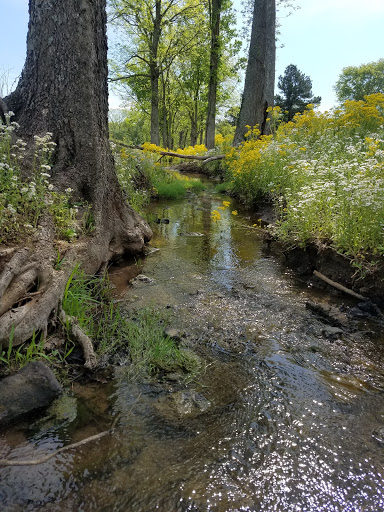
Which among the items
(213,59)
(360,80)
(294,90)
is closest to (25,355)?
(213,59)

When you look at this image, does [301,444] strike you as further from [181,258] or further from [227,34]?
[227,34]

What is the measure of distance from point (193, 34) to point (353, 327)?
23.9 meters

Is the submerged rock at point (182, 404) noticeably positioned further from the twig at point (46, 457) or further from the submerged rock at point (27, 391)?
the submerged rock at point (27, 391)

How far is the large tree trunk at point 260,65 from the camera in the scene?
12609 mm

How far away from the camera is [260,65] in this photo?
41.4 feet

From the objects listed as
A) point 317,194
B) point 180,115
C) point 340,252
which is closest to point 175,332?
point 340,252

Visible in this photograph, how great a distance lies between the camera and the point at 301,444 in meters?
1.98

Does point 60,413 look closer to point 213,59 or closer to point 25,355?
point 25,355

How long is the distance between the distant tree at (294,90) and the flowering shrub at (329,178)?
2829 centimetres

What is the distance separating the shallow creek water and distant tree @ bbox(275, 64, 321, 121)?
3600cm

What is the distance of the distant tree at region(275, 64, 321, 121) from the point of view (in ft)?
114

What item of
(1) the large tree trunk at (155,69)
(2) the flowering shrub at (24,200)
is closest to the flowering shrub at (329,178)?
(2) the flowering shrub at (24,200)

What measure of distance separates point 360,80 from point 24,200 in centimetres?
6318

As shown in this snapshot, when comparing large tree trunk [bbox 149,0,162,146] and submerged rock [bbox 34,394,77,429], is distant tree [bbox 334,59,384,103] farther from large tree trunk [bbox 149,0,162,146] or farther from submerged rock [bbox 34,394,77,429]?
submerged rock [bbox 34,394,77,429]
